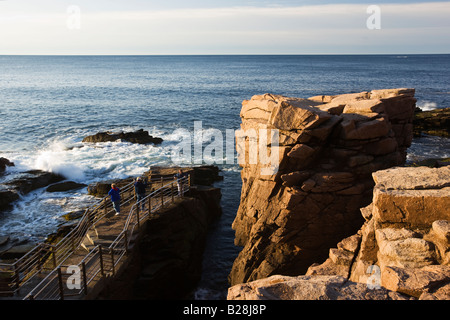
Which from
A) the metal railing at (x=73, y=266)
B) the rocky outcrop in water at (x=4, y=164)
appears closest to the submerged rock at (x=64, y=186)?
the rocky outcrop in water at (x=4, y=164)

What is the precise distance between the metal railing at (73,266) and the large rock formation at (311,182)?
5.30 meters

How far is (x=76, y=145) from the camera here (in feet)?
142

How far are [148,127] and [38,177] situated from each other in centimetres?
2313

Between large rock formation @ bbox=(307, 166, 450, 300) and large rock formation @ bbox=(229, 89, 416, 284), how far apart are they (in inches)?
142

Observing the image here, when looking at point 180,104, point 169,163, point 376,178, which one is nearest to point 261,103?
point 376,178

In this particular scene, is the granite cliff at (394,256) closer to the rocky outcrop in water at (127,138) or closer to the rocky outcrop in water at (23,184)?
the rocky outcrop in water at (23,184)

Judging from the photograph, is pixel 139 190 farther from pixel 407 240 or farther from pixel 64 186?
pixel 64 186

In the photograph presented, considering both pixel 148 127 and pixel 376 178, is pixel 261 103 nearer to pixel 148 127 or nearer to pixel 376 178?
pixel 376 178

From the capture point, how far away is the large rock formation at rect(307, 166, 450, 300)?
835 cm

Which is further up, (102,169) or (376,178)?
(376,178)

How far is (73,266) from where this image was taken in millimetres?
12164

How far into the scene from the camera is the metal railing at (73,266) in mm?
12375

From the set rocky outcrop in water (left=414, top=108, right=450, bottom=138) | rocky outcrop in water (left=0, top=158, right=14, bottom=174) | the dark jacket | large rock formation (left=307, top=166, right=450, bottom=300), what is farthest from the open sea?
large rock formation (left=307, top=166, right=450, bottom=300)

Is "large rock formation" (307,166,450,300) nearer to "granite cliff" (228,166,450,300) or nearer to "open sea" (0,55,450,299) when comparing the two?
"granite cliff" (228,166,450,300)
